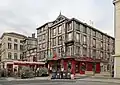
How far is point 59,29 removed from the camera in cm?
4619

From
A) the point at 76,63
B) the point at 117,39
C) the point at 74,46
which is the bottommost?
the point at 76,63

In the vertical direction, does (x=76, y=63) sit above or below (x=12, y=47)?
below

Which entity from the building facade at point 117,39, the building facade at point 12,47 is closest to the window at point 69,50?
the building facade at point 117,39

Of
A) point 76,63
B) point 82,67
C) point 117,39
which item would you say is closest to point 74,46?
point 76,63

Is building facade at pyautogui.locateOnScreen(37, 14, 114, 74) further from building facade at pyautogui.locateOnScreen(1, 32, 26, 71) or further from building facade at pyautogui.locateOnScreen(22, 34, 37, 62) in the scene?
building facade at pyautogui.locateOnScreen(1, 32, 26, 71)

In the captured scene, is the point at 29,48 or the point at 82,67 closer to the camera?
the point at 82,67

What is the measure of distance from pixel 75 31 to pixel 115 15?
48.8ft

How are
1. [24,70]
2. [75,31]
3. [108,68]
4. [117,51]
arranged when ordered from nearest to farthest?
[117,51], [24,70], [75,31], [108,68]

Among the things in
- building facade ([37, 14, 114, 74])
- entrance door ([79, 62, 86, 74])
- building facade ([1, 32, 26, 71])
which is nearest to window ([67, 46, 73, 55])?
building facade ([37, 14, 114, 74])

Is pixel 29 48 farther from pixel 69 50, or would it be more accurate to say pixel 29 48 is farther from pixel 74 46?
pixel 74 46

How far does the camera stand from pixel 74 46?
40906mm

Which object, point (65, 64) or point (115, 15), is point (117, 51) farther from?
point (65, 64)

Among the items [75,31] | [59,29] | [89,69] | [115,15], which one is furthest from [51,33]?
[115,15]

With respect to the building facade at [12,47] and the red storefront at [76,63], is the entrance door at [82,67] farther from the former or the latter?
the building facade at [12,47]
